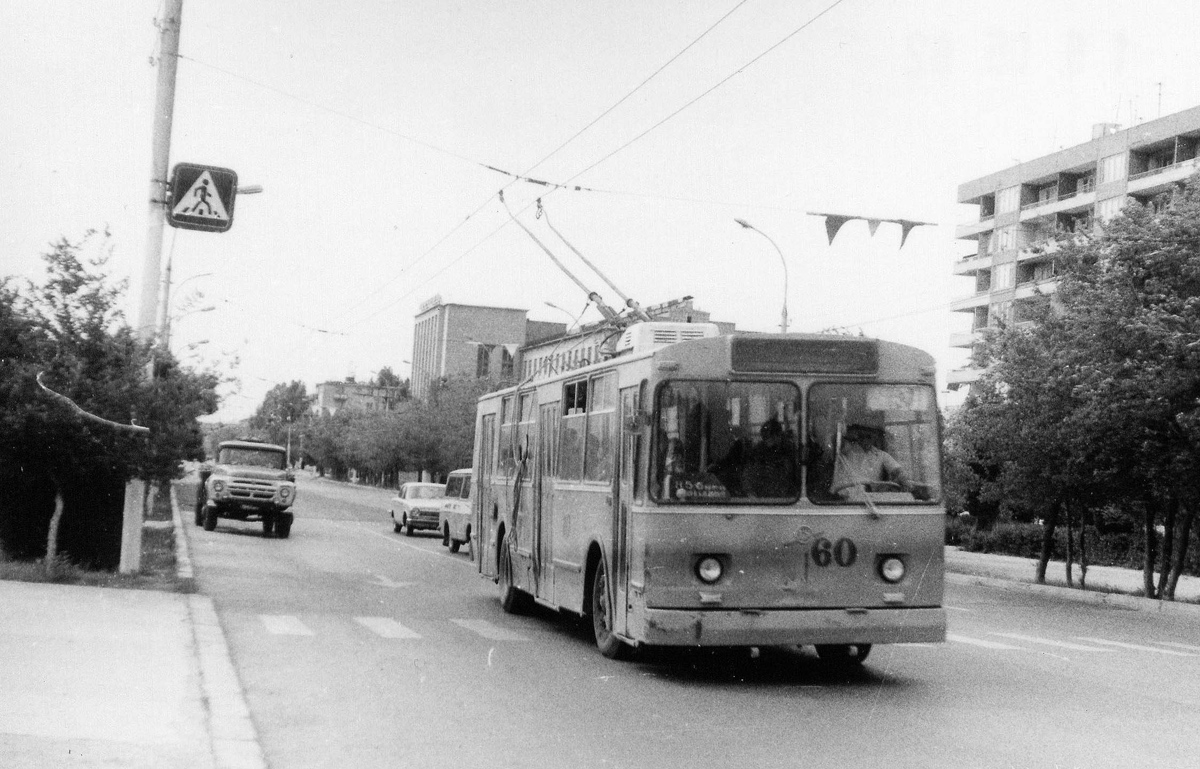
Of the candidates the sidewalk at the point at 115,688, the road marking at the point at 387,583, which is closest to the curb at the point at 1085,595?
the road marking at the point at 387,583

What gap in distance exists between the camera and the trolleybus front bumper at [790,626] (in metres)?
10.8

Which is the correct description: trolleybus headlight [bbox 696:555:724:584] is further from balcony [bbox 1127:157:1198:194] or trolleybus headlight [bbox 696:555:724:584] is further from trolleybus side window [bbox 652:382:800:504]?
balcony [bbox 1127:157:1198:194]

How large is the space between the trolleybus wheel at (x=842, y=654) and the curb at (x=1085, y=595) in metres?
12.3

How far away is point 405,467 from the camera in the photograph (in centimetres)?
9812

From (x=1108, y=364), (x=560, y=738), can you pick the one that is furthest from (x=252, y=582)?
(x=1108, y=364)

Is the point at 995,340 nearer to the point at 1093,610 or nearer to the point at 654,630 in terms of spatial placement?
the point at 1093,610

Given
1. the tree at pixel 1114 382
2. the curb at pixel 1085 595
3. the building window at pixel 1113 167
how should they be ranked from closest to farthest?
the tree at pixel 1114 382 → the curb at pixel 1085 595 → the building window at pixel 1113 167

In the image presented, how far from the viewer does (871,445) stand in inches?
444

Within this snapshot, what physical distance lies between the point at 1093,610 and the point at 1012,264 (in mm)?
64510

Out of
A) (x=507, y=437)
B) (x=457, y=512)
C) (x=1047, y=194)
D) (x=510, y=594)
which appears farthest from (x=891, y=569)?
(x=1047, y=194)

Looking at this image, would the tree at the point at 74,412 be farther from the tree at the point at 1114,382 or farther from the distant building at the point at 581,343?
the tree at the point at 1114,382

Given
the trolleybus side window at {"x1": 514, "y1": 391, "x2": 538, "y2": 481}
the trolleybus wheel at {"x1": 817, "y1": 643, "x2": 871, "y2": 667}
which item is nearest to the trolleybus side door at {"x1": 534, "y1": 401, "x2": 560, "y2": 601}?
the trolleybus side window at {"x1": 514, "y1": 391, "x2": 538, "y2": 481}

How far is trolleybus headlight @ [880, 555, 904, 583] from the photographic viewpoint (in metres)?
11.1

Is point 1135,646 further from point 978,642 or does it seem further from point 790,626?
point 790,626
